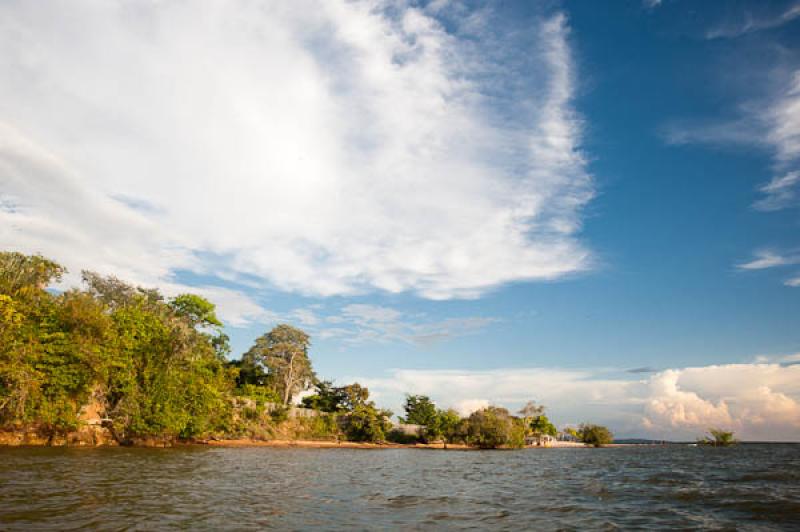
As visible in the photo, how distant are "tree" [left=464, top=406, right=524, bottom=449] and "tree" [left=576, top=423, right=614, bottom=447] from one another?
5603 cm

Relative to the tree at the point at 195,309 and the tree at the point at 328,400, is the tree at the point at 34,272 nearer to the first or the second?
the tree at the point at 195,309

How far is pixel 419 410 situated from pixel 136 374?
57.2 metres

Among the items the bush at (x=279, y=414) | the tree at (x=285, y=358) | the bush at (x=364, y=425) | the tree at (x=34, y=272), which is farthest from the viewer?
the tree at (x=285, y=358)

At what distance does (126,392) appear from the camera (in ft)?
142

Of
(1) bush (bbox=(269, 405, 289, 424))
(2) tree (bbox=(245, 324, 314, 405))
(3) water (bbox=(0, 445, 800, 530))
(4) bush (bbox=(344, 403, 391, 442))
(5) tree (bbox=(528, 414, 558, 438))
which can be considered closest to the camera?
(3) water (bbox=(0, 445, 800, 530))

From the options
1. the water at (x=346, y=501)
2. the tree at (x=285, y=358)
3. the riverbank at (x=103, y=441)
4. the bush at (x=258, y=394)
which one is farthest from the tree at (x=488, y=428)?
the water at (x=346, y=501)

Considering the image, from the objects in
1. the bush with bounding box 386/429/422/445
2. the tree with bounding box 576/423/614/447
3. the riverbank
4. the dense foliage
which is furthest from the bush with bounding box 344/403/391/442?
the tree with bounding box 576/423/614/447

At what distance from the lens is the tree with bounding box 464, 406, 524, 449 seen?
8525 centimetres

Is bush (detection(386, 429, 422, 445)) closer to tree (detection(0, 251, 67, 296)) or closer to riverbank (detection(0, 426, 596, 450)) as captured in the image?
riverbank (detection(0, 426, 596, 450))

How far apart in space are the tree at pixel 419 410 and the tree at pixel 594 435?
214ft

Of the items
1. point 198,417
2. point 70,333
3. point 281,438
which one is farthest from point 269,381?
point 70,333

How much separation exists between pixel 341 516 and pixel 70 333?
119 feet

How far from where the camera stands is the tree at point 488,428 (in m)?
85.2

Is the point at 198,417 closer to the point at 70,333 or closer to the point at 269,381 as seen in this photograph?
the point at 70,333
